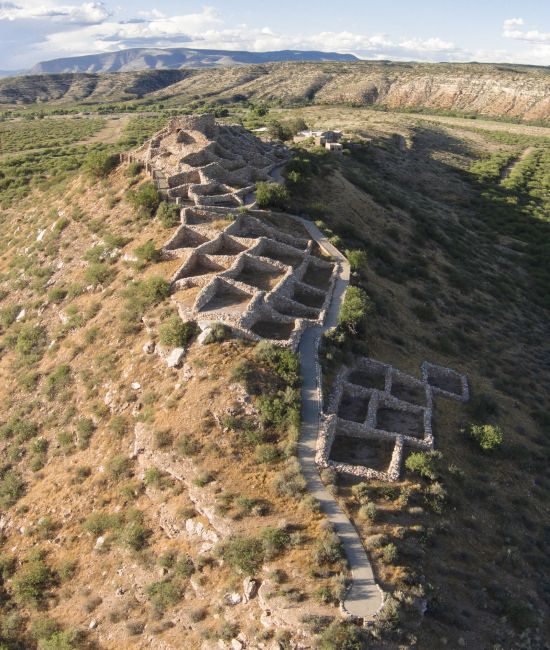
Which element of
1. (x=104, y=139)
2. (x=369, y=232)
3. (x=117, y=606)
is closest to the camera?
(x=117, y=606)

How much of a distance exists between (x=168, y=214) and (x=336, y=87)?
462 ft

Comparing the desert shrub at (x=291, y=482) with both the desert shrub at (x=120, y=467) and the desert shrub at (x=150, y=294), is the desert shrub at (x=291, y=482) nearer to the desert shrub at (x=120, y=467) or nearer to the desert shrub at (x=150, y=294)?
the desert shrub at (x=120, y=467)

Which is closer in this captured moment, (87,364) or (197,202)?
(87,364)

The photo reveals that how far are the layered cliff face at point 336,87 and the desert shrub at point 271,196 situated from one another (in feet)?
385

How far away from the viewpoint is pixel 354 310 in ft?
81.8

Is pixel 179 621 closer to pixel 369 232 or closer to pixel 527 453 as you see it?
pixel 527 453

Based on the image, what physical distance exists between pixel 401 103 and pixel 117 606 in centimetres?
15494

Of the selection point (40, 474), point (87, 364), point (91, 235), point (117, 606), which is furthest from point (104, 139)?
point (117, 606)

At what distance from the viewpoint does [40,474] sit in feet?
67.0

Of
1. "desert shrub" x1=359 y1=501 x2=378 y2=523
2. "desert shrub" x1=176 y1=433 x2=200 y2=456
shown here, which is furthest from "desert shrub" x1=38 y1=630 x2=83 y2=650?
"desert shrub" x1=359 y1=501 x2=378 y2=523

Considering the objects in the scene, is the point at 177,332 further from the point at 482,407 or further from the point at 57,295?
the point at 482,407

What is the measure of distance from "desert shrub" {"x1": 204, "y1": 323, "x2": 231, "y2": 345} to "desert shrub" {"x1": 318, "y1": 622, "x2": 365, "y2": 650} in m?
12.2

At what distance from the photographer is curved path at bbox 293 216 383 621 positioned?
43.6 ft

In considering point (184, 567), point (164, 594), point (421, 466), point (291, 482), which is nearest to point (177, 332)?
point (291, 482)
